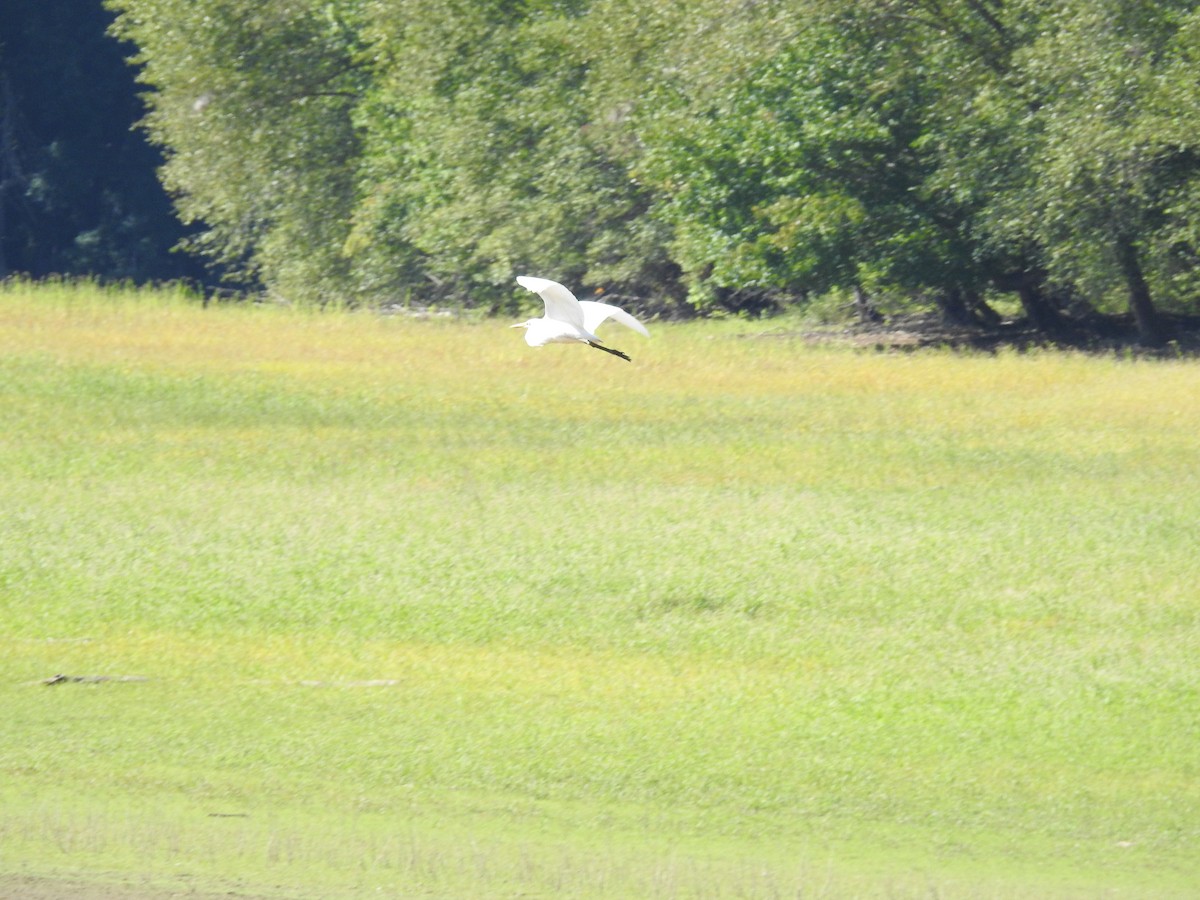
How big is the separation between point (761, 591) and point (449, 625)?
5.81 ft

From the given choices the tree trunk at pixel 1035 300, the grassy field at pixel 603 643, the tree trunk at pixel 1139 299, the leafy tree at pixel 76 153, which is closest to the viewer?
the grassy field at pixel 603 643

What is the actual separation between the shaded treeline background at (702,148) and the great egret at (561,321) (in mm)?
14027

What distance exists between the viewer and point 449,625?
9.66 m

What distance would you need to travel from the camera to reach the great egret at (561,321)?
5.33 meters

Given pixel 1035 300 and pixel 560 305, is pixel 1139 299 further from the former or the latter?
pixel 560 305

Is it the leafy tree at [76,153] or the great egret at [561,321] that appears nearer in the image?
the great egret at [561,321]

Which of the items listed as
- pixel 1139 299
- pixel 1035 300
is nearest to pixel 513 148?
pixel 1035 300

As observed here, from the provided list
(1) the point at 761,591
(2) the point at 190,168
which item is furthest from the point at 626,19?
(1) the point at 761,591

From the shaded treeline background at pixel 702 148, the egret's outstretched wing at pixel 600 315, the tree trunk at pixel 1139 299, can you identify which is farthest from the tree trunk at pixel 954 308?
the egret's outstretched wing at pixel 600 315

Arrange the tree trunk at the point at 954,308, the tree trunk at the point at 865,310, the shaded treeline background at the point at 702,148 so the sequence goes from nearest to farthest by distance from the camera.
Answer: the shaded treeline background at the point at 702,148, the tree trunk at the point at 954,308, the tree trunk at the point at 865,310

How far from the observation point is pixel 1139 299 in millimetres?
21609

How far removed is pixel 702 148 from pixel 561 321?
54.8 ft

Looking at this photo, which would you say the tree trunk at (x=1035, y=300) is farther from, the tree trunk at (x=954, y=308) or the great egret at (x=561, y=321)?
the great egret at (x=561, y=321)

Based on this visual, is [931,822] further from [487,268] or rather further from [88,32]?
[88,32]
